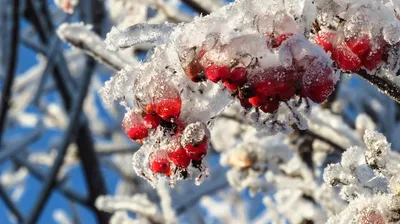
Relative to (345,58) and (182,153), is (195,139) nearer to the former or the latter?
(182,153)

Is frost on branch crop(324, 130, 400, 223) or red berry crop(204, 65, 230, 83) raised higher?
red berry crop(204, 65, 230, 83)

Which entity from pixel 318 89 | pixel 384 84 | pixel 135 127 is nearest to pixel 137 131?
pixel 135 127

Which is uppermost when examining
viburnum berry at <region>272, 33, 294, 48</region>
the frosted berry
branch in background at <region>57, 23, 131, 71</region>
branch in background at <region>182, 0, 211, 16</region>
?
branch in background at <region>182, 0, 211, 16</region>

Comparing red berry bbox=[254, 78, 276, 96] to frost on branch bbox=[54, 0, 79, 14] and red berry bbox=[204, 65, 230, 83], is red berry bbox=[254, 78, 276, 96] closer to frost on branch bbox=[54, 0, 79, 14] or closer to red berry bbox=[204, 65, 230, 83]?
red berry bbox=[204, 65, 230, 83]

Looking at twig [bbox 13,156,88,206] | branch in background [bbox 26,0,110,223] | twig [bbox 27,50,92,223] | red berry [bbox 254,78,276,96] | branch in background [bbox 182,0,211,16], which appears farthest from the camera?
twig [bbox 13,156,88,206]

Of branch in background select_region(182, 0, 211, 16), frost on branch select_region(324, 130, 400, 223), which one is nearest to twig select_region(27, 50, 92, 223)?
branch in background select_region(182, 0, 211, 16)

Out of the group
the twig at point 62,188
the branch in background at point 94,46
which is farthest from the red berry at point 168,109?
the twig at point 62,188
